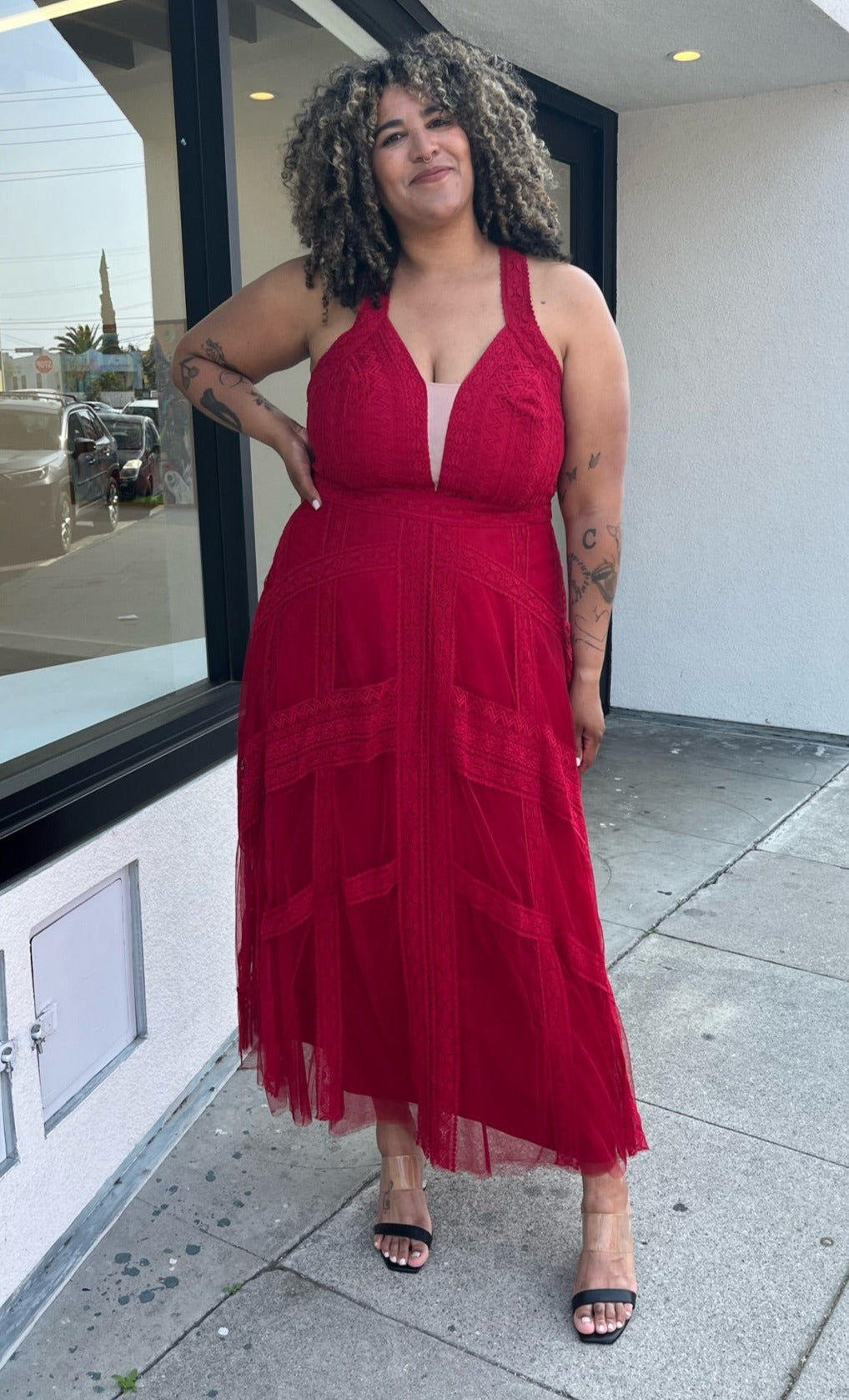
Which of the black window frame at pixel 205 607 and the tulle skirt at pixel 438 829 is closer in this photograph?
the tulle skirt at pixel 438 829

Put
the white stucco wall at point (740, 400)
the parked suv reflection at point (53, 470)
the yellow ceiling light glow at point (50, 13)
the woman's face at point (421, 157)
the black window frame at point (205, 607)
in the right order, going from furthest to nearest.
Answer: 1. the white stucco wall at point (740, 400)
2. the parked suv reflection at point (53, 470)
3. the yellow ceiling light glow at point (50, 13)
4. the black window frame at point (205, 607)
5. the woman's face at point (421, 157)

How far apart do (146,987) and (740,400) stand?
4206 mm

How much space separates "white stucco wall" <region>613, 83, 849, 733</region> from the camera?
557 cm

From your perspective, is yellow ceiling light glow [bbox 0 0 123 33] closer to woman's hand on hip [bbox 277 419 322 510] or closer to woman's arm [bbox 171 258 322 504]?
woman's arm [bbox 171 258 322 504]

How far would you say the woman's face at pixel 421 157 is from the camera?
2086mm

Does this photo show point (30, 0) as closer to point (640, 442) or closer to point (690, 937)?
point (690, 937)

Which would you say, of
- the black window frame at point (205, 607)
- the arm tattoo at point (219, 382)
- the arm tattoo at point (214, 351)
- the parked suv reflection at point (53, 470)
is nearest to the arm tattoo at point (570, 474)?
the arm tattoo at point (219, 382)

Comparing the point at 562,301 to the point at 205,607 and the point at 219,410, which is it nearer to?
the point at 219,410

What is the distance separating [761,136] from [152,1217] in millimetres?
5042

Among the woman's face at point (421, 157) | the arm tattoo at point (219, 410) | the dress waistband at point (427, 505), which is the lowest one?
the dress waistband at point (427, 505)

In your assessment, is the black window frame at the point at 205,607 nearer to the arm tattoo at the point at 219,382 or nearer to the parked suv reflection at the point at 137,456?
the parked suv reflection at the point at 137,456

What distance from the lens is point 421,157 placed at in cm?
208

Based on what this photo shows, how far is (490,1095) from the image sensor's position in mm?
2281

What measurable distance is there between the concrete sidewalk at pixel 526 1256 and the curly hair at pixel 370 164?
178cm
